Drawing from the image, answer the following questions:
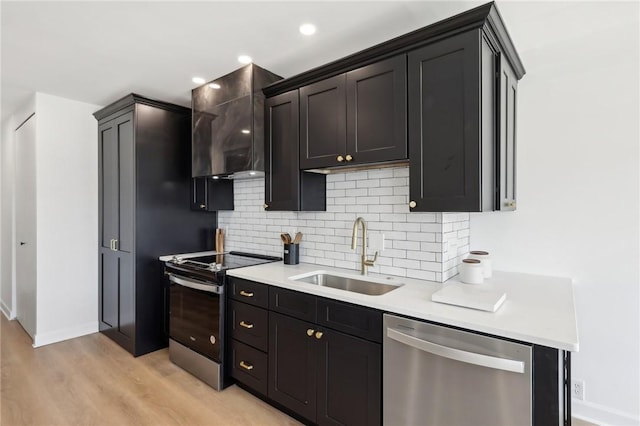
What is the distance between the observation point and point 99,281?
381 cm

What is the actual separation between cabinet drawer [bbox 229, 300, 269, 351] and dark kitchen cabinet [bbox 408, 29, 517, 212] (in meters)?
1.31

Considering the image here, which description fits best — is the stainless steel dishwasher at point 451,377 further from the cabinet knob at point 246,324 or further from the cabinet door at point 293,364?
the cabinet knob at point 246,324

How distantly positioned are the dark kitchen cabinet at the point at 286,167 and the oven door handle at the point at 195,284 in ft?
2.51

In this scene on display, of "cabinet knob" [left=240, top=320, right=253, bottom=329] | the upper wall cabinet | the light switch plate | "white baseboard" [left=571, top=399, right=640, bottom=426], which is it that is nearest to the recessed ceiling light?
the upper wall cabinet

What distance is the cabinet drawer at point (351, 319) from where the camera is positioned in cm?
180

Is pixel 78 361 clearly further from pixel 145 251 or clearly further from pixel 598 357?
pixel 598 357

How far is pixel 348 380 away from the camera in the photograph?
6.27 feet

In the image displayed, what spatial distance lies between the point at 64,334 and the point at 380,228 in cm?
355

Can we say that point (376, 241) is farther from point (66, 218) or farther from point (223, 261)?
point (66, 218)

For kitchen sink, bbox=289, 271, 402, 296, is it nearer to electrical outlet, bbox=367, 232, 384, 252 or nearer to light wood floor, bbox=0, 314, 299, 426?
electrical outlet, bbox=367, 232, 384, 252

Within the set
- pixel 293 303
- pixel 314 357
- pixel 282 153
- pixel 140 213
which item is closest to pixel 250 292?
pixel 293 303

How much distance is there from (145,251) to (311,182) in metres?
1.85

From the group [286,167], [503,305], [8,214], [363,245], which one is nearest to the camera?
[503,305]

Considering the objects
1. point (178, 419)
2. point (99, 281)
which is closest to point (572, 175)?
point (178, 419)
